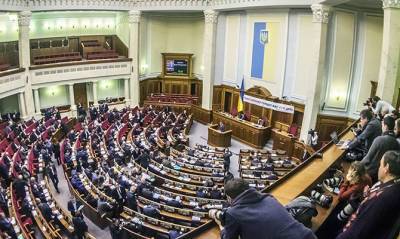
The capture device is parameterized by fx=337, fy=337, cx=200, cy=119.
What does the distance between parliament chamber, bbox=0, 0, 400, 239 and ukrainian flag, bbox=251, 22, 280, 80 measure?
99 millimetres

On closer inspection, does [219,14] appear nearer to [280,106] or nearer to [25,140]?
[280,106]

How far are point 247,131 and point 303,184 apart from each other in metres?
12.2

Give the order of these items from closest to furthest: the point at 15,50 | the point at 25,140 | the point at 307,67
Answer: the point at 25,140 < the point at 307,67 < the point at 15,50

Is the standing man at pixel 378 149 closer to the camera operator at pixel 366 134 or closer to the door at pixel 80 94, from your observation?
the camera operator at pixel 366 134

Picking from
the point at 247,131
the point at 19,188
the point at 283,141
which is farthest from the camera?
the point at 247,131

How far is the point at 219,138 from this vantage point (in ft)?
50.6

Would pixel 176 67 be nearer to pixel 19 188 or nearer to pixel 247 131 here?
pixel 247 131

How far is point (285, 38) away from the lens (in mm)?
15508

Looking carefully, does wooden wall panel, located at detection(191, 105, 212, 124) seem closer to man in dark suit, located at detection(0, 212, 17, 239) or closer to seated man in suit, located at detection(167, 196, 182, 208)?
seated man in suit, located at detection(167, 196, 182, 208)

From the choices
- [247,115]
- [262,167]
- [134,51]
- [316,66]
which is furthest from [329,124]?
[134,51]

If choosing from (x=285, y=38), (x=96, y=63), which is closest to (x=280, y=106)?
(x=285, y=38)

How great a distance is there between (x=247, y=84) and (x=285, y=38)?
10.6 feet

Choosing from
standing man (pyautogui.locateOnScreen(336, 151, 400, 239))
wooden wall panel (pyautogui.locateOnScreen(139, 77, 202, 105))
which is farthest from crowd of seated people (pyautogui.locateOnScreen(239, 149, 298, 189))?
wooden wall panel (pyautogui.locateOnScreen(139, 77, 202, 105))

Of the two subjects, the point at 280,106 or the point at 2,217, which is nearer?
the point at 2,217
